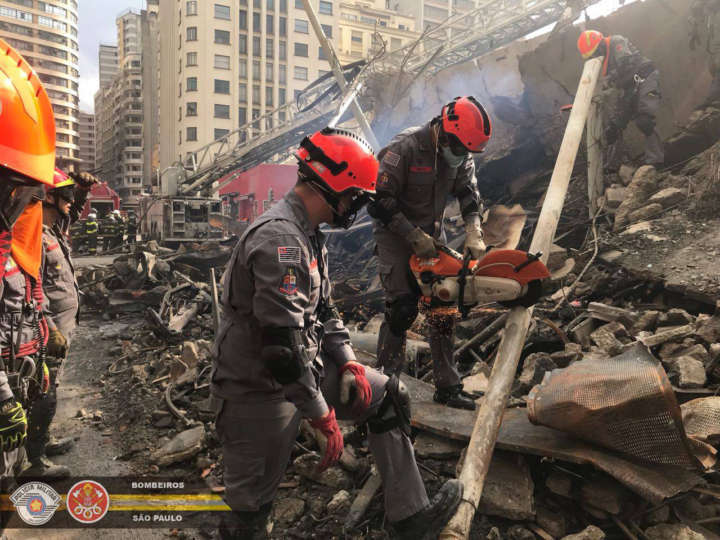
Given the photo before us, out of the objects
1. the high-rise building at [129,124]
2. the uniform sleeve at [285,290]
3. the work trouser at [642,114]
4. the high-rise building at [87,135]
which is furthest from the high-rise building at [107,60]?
the uniform sleeve at [285,290]

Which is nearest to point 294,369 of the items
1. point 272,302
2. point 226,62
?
point 272,302

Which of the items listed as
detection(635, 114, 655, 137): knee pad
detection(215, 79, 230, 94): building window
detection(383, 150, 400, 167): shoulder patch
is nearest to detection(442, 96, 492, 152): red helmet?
detection(383, 150, 400, 167): shoulder patch

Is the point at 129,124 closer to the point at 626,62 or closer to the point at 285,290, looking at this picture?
the point at 626,62

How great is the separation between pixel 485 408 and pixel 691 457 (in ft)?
3.10

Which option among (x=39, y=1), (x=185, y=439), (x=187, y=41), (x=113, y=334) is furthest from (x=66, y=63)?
(x=185, y=439)

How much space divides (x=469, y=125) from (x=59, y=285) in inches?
129

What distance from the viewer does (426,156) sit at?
11.9ft

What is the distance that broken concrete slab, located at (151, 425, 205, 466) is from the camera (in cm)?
351

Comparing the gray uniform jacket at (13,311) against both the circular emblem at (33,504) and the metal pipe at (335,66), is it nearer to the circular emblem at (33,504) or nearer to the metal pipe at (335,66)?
the circular emblem at (33,504)

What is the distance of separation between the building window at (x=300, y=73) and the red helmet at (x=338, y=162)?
51.0m

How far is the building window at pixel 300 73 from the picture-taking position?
49.1m

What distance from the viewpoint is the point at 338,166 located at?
83.4 inches

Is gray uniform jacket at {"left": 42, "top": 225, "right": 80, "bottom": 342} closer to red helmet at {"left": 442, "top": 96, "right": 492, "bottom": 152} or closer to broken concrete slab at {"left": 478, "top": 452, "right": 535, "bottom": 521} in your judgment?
red helmet at {"left": 442, "top": 96, "right": 492, "bottom": 152}

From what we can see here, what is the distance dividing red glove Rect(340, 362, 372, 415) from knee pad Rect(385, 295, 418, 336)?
1220 millimetres
